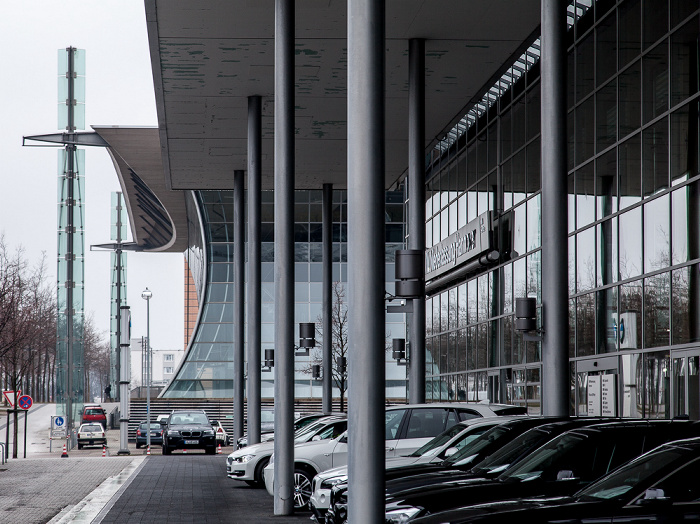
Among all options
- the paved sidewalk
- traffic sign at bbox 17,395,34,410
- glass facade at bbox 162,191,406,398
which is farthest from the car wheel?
glass facade at bbox 162,191,406,398

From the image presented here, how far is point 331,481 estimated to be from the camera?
44.5ft

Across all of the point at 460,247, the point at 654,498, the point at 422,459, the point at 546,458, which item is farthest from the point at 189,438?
the point at 654,498

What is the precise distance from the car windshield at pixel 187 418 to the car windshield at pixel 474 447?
31.0 metres

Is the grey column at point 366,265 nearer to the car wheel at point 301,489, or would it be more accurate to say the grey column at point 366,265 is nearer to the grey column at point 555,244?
the grey column at point 555,244

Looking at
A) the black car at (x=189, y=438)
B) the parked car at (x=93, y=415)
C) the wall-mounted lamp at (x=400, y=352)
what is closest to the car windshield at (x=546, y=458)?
the wall-mounted lamp at (x=400, y=352)

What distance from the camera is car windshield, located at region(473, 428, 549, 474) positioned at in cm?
1114

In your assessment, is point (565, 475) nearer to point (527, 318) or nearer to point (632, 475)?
point (632, 475)

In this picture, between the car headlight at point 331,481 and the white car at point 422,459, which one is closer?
the car headlight at point 331,481

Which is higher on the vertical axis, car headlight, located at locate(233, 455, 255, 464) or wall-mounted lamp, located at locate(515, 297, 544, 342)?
wall-mounted lamp, located at locate(515, 297, 544, 342)

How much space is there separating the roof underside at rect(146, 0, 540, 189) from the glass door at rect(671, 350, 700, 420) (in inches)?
319

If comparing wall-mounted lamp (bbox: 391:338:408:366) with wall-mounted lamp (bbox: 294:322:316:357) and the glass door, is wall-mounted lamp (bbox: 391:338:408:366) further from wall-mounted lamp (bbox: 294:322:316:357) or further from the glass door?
the glass door

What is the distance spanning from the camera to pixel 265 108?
91.9 feet

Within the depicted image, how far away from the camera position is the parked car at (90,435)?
53.2 meters

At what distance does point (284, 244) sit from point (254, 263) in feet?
23.9
